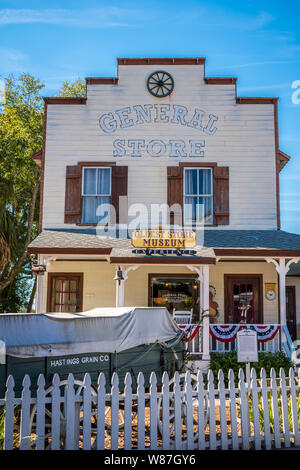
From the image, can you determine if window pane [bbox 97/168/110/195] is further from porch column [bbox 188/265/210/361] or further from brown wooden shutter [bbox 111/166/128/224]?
porch column [bbox 188/265/210/361]

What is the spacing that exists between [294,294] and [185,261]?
20.2 ft

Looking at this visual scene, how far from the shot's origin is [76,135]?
1666cm

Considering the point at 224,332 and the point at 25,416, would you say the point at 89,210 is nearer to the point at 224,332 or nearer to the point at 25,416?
the point at 224,332

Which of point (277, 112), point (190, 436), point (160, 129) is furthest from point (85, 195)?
point (190, 436)

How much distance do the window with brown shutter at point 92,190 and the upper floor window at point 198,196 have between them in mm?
2088

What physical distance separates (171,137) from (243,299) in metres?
5.96

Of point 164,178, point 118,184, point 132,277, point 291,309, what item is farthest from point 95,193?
point 291,309

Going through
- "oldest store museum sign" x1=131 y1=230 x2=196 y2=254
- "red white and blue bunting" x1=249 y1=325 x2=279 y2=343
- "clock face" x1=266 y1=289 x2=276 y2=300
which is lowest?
"red white and blue bunting" x1=249 y1=325 x2=279 y2=343

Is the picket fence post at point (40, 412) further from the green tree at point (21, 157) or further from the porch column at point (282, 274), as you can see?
the green tree at point (21, 157)

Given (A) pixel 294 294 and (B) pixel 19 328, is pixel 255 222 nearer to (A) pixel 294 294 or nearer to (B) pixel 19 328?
(A) pixel 294 294

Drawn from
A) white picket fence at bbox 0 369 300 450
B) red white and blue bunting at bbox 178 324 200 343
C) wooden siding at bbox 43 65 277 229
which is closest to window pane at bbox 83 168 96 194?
wooden siding at bbox 43 65 277 229

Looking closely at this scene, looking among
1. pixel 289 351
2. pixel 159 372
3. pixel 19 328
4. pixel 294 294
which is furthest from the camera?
pixel 294 294

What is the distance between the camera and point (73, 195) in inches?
647

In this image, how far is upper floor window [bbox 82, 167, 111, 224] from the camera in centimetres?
1636
